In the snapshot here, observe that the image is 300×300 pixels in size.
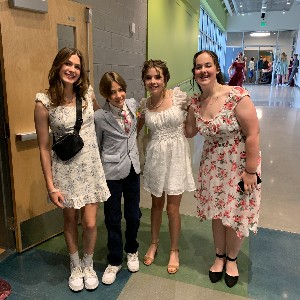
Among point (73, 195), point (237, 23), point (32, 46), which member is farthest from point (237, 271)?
point (237, 23)

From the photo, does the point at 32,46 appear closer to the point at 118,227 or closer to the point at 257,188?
the point at 118,227

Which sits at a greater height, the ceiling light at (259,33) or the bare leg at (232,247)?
the ceiling light at (259,33)

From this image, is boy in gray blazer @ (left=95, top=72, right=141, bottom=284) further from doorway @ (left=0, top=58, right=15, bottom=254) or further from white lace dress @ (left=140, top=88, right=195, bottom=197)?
doorway @ (left=0, top=58, right=15, bottom=254)

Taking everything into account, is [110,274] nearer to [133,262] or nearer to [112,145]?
[133,262]

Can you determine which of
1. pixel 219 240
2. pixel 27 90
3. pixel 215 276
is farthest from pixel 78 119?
pixel 215 276

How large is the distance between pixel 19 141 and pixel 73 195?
695mm

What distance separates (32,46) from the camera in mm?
2352

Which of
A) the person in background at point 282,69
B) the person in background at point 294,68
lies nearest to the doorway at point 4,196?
the person in background at point 294,68

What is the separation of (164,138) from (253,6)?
16.8 metres

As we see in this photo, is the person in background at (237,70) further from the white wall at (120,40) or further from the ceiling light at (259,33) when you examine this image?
the ceiling light at (259,33)

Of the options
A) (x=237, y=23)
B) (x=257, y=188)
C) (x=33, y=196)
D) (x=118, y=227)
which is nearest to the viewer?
(x=257, y=188)

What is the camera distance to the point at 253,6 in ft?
53.8

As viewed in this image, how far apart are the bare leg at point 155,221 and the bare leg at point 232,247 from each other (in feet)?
1.58

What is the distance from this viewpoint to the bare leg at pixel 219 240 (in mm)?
2160
